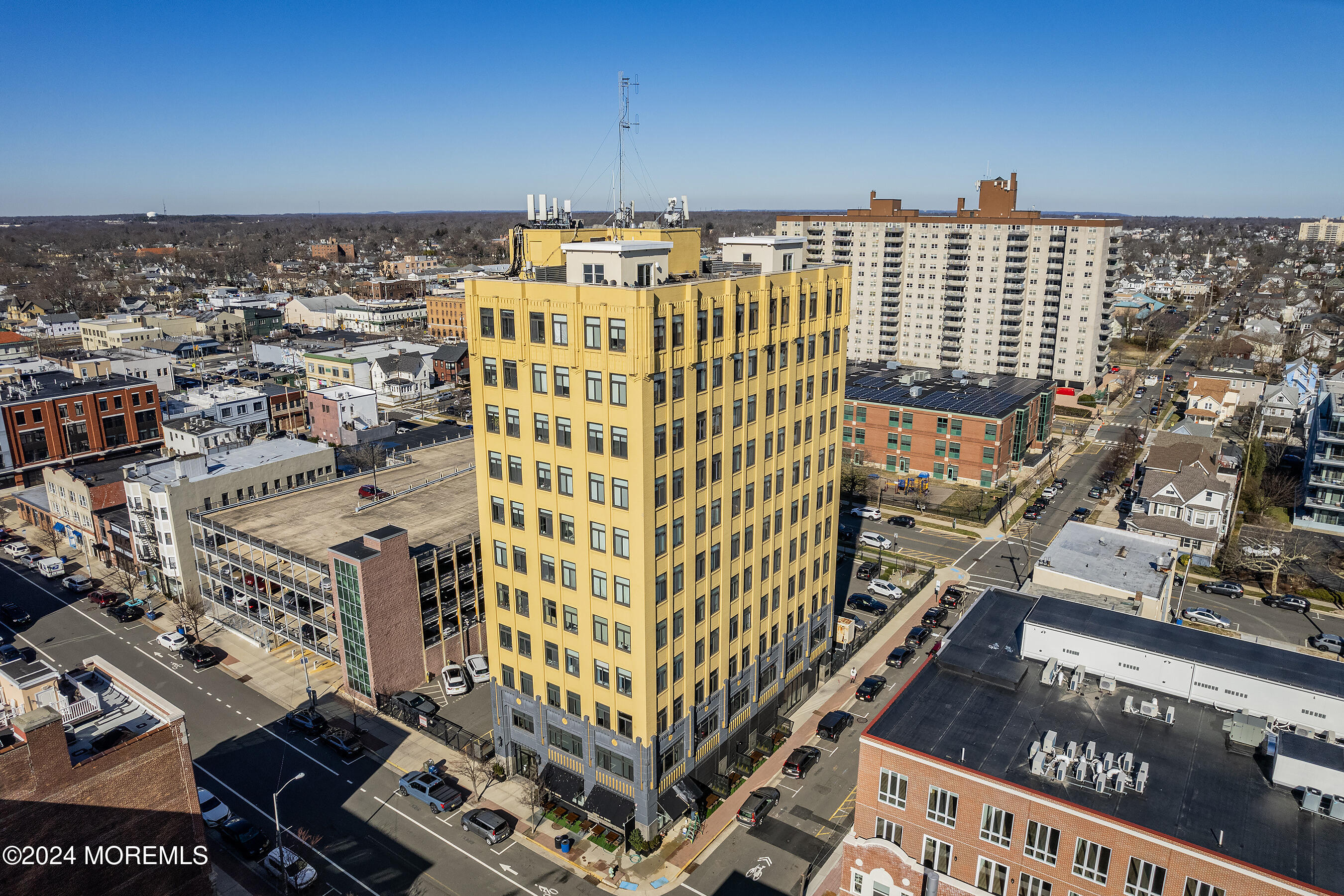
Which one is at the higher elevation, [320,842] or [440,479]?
[440,479]

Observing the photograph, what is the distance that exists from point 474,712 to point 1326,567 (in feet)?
278

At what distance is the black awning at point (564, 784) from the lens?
156ft

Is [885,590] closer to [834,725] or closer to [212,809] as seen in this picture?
[834,725]

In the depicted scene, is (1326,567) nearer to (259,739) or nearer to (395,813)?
(395,813)

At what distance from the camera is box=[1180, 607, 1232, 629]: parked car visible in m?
71.1

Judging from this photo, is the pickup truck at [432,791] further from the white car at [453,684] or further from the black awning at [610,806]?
the white car at [453,684]

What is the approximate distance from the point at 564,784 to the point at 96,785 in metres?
23.4

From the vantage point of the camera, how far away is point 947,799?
36938 millimetres

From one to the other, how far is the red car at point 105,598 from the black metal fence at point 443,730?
3603 centimetres

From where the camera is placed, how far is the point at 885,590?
7744cm

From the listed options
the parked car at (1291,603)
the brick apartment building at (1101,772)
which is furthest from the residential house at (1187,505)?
the brick apartment building at (1101,772)

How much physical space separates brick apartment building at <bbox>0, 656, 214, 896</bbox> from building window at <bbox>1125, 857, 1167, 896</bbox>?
4174cm

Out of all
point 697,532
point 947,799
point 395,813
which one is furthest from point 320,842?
point 947,799

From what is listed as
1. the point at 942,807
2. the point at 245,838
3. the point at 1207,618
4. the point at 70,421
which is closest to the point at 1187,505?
the point at 1207,618
